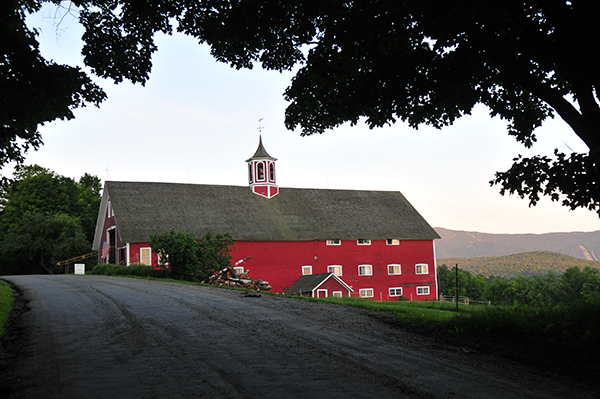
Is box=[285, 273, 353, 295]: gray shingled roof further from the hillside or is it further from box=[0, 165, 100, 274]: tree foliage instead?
the hillside

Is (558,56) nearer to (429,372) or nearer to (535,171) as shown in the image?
(535,171)

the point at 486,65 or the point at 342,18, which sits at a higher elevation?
the point at 342,18

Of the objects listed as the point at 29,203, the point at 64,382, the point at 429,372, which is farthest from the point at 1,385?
the point at 29,203

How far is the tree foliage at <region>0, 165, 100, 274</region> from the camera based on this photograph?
47.1 meters

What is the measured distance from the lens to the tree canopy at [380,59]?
741 centimetres

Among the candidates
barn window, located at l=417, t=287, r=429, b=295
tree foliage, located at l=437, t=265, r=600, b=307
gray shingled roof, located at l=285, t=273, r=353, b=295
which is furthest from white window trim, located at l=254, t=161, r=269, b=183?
tree foliage, located at l=437, t=265, r=600, b=307

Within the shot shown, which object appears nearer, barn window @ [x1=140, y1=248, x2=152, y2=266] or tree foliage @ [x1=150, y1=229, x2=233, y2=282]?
tree foliage @ [x1=150, y1=229, x2=233, y2=282]

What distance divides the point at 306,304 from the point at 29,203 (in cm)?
4949

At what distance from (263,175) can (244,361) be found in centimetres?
3842

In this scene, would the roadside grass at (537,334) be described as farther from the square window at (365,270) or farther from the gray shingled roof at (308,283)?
the square window at (365,270)

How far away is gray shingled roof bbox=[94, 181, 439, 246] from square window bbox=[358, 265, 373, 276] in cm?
257

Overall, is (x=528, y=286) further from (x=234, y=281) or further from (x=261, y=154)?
(x=234, y=281)

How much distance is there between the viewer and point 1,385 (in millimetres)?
5691

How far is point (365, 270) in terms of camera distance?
1638 inches
